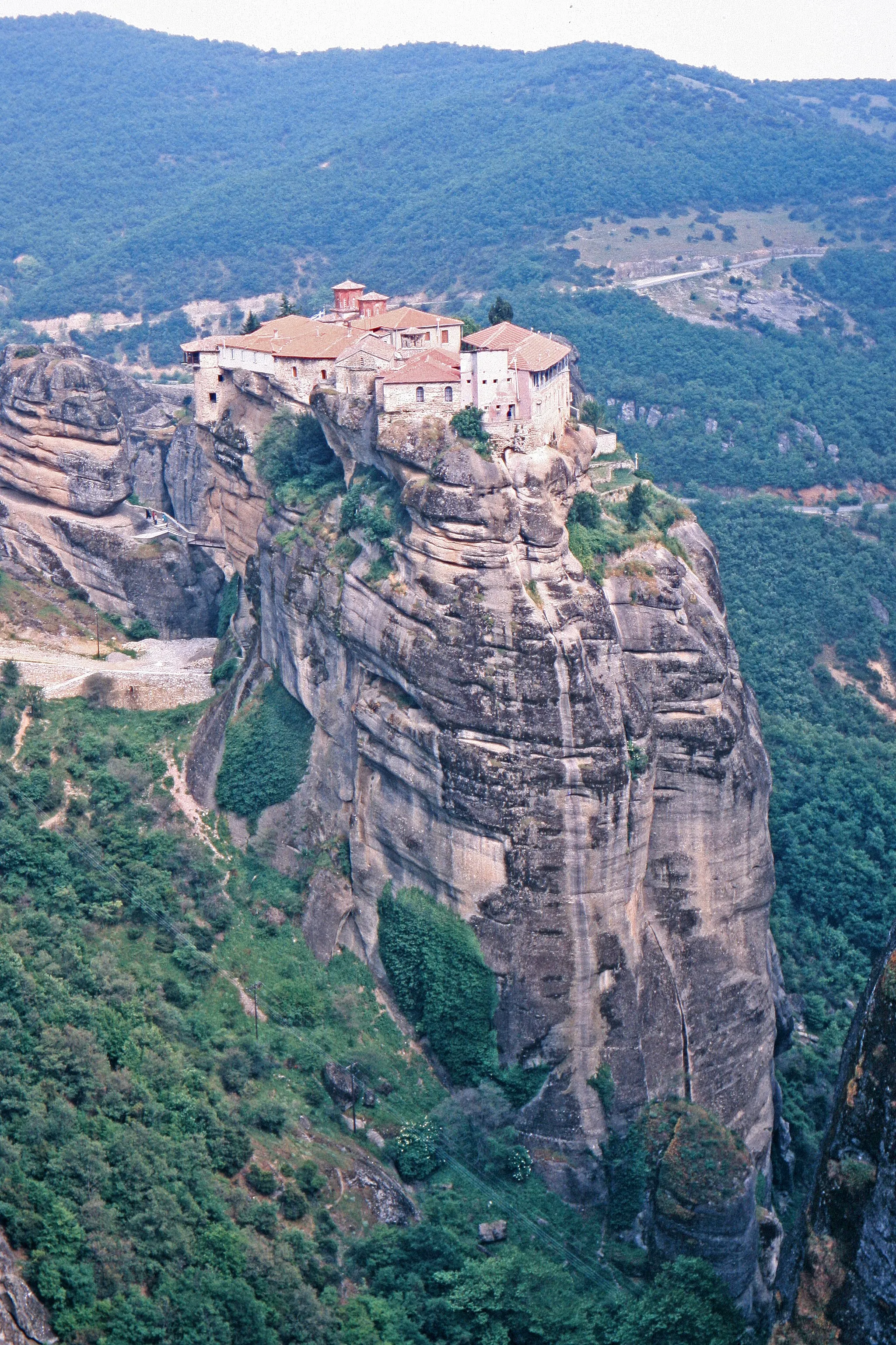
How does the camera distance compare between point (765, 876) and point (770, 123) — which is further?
point (770, 123)

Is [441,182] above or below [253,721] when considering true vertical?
above

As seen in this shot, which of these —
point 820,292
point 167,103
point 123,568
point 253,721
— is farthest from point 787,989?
point 167,103

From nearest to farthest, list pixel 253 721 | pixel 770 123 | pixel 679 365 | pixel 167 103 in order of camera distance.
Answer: pixel 253 721, pixel 679 365, pixel 770 123, pixel 167 103

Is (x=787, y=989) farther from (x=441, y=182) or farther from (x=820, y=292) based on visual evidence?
(x=441, y=182)

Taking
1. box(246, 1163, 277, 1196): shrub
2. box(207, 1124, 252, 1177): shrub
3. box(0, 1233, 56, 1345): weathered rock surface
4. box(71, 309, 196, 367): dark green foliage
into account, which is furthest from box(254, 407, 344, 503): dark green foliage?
box(71, 309, 196, 367): dark green foliage

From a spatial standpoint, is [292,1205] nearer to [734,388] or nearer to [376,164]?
[734,388]

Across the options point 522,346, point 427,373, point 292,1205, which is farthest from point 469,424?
point 292,1205

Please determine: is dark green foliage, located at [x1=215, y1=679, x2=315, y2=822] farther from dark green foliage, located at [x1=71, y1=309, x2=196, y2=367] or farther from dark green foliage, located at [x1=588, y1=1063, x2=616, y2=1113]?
dark green foliage, located at [x1=71, y1=309, x2=196, y2=367]
